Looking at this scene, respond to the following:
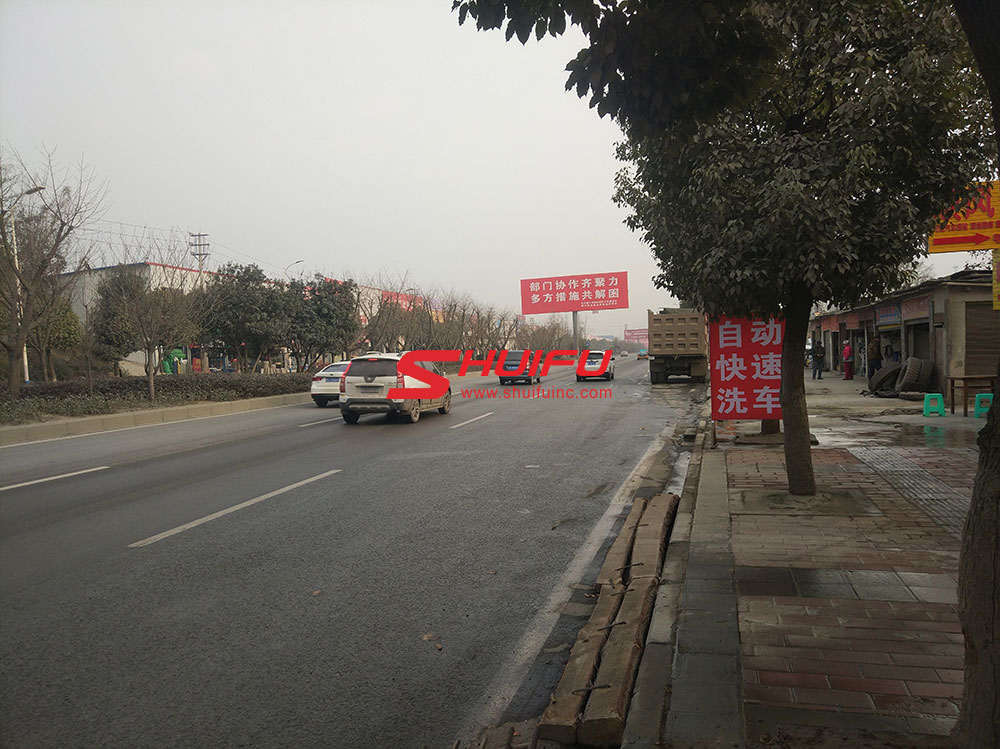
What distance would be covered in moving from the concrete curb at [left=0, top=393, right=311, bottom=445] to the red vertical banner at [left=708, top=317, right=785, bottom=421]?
1358 cm

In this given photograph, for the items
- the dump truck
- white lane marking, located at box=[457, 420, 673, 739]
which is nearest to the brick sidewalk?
white lane marking, located at box=[457, 420, 673, 739]

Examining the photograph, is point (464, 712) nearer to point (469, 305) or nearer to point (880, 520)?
point (880, 520)

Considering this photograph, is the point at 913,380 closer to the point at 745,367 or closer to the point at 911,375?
the point at 911,375

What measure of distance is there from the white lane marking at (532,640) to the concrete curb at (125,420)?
13.3 meters

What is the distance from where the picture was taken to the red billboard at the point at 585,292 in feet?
153

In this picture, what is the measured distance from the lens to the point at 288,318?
104ft

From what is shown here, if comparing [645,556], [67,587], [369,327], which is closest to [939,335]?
[645,556]

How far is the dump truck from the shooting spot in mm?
29672

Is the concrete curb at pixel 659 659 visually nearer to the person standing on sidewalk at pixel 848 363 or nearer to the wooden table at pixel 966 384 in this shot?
the wooden table at pixel 966 384

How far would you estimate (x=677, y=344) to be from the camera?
30.3 metres

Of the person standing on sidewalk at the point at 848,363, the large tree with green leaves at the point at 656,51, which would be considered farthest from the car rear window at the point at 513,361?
the large tree with green leaves at the point at 656,51

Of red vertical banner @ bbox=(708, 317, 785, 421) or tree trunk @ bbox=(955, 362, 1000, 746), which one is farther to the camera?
red vertical banner @ bbox=(708, 317, 785, 421)

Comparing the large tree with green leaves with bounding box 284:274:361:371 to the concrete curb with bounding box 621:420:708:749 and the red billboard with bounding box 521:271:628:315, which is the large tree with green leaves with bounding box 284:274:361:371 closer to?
the red billboard with bounding box 521:271:628:315

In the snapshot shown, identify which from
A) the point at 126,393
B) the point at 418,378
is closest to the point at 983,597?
the point at 418,378
